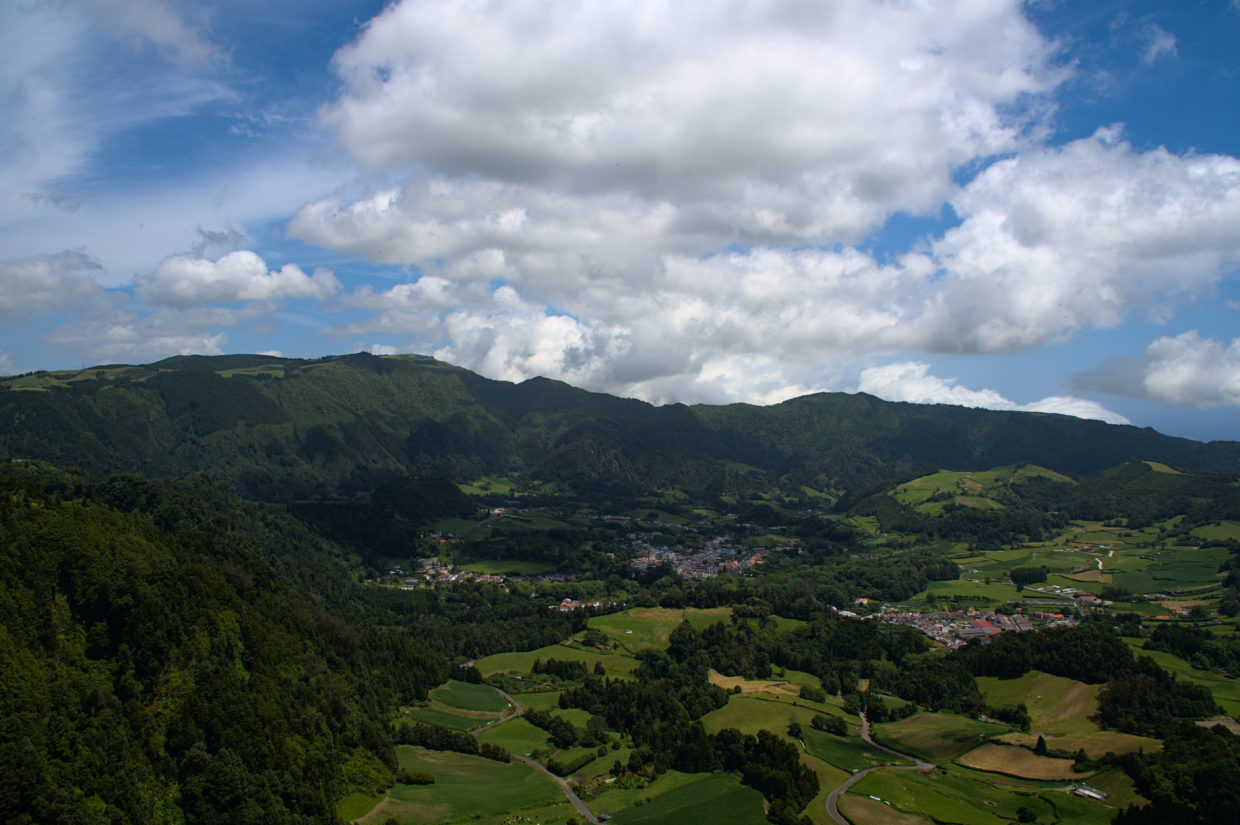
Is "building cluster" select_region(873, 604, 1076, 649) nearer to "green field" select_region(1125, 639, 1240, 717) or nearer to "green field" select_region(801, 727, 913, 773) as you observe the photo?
"green field" select_region(1125, 639, 1240, 717)

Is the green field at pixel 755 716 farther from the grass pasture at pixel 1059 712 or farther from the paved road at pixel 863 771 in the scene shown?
the grass pasture at pixel 1059 712

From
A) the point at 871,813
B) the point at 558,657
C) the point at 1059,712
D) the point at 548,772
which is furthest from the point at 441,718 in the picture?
the point at 1059,712

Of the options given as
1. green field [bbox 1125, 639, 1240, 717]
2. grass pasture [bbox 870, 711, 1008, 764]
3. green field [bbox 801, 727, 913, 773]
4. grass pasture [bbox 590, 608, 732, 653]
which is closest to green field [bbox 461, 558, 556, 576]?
grass pasture [bbox 590, 608, 732, 653]

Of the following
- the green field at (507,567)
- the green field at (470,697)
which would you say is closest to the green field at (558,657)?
the green field at (470,697)

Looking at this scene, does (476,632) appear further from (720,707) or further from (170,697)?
(170,697)

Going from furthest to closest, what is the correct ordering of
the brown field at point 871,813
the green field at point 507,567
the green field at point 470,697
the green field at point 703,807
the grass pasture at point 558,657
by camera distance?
1. the green field at point 507,567
2. the grass pasture at point 558,657
3. the green field at point 470,697
4. the green field at point 703,807
5. the brown field at point 871,813

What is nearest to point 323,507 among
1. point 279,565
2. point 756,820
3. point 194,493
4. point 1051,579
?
point 194,493
